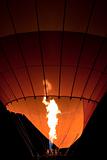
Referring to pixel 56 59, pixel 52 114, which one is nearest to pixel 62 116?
pixel 52 114

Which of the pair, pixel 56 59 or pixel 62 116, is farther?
pixel 62 116

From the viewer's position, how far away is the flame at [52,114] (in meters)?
4.60

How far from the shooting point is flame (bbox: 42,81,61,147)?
15.1 feet

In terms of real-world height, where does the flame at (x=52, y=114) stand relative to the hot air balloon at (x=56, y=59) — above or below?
below

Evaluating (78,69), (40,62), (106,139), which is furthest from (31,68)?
(106,139)

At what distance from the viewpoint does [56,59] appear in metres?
4.45

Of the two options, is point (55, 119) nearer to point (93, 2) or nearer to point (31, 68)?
point (31, 68)

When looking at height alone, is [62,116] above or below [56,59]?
below

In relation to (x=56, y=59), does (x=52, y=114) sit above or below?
below

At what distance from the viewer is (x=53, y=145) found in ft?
15.2

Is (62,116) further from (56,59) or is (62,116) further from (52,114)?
(56,59)

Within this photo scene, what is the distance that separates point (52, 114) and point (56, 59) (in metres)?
0.67

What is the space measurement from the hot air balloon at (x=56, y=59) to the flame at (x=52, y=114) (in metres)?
0.04

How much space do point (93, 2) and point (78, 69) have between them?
86cm
